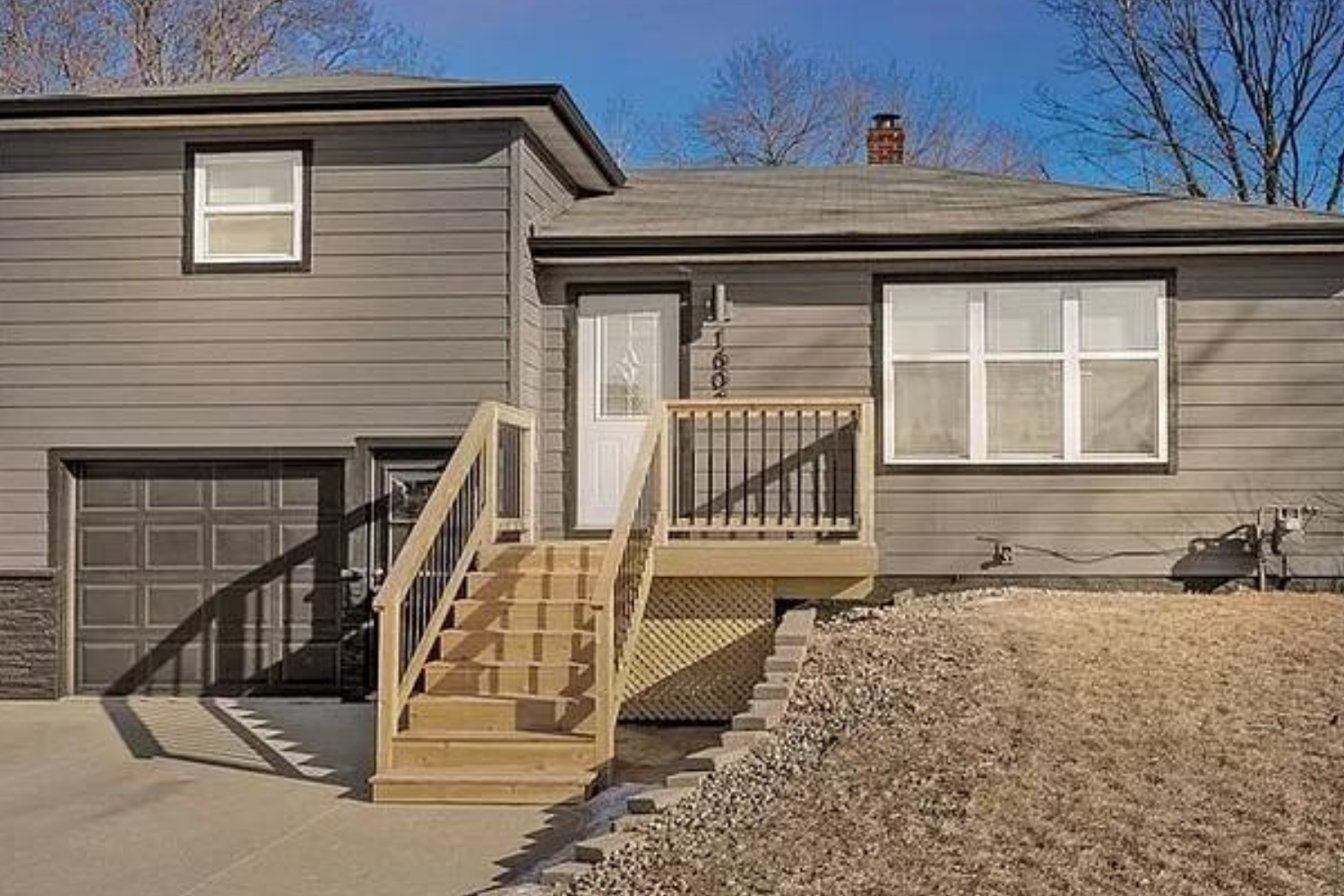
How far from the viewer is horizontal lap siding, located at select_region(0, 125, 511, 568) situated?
34.9 feet

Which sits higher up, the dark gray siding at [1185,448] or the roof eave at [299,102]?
the roof eave at [299,102]

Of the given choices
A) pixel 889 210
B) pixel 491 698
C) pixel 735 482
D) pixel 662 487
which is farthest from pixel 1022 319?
pixel 491 698

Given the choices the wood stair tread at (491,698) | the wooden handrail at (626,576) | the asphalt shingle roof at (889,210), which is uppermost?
the asphalt shingle roof at (889,210)

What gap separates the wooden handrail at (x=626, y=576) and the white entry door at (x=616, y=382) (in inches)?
52.3

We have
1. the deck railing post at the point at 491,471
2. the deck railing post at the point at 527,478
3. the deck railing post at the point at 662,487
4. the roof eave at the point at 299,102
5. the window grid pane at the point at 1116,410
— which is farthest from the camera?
the window grid pane at the point at 1116,410

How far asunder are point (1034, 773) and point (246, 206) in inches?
290

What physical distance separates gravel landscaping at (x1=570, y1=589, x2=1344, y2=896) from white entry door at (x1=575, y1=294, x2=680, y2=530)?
117 inches

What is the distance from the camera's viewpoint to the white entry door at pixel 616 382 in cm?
1123

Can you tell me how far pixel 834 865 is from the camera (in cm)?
529

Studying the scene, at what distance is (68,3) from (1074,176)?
62.4 ft

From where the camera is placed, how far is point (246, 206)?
36.0 feet

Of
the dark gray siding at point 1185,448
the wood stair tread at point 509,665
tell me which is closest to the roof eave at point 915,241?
the dark gray siding at point 1185,448

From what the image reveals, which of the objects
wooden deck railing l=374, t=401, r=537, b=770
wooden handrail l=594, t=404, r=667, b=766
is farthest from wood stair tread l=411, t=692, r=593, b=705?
wooden handrail l=594, t=404, r=667, b=766

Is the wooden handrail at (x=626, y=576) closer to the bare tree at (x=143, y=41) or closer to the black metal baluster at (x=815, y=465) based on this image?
the black metal baluster at (x=815, y=465)
